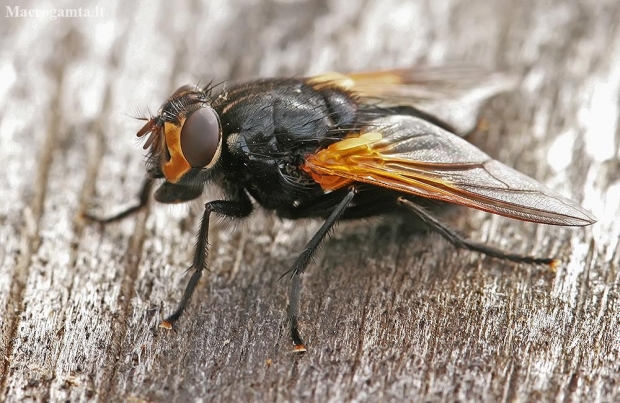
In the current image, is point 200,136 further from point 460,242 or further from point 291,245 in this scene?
point 460,242

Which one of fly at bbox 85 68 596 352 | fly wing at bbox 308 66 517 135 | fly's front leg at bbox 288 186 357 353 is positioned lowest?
fly's front leg at bbox 288 186 357 353

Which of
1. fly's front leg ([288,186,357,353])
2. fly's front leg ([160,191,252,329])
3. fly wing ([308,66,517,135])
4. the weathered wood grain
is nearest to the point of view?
the weathered wood grain

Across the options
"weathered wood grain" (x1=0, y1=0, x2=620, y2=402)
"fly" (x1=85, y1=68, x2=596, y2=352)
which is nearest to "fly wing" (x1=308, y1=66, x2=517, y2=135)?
"weathered wood grain" (x1=0, y1=0, x2=620, y2=402)

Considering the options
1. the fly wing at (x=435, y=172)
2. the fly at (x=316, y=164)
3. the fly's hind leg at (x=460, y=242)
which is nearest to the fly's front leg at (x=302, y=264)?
the fly at (x=316, y=164)

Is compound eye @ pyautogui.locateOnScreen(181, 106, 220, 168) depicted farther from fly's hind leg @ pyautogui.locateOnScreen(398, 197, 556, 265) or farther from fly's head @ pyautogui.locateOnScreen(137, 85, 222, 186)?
fly's hind leg @ pyautogui.locateOnScreen(398, 197, 556, 265)

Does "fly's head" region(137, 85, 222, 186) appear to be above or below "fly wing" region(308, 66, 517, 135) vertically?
below

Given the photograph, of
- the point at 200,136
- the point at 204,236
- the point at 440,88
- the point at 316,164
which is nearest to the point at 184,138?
the point at 200,136

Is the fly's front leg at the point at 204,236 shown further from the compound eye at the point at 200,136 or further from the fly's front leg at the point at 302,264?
the fly's front leg at the point at 302,264
